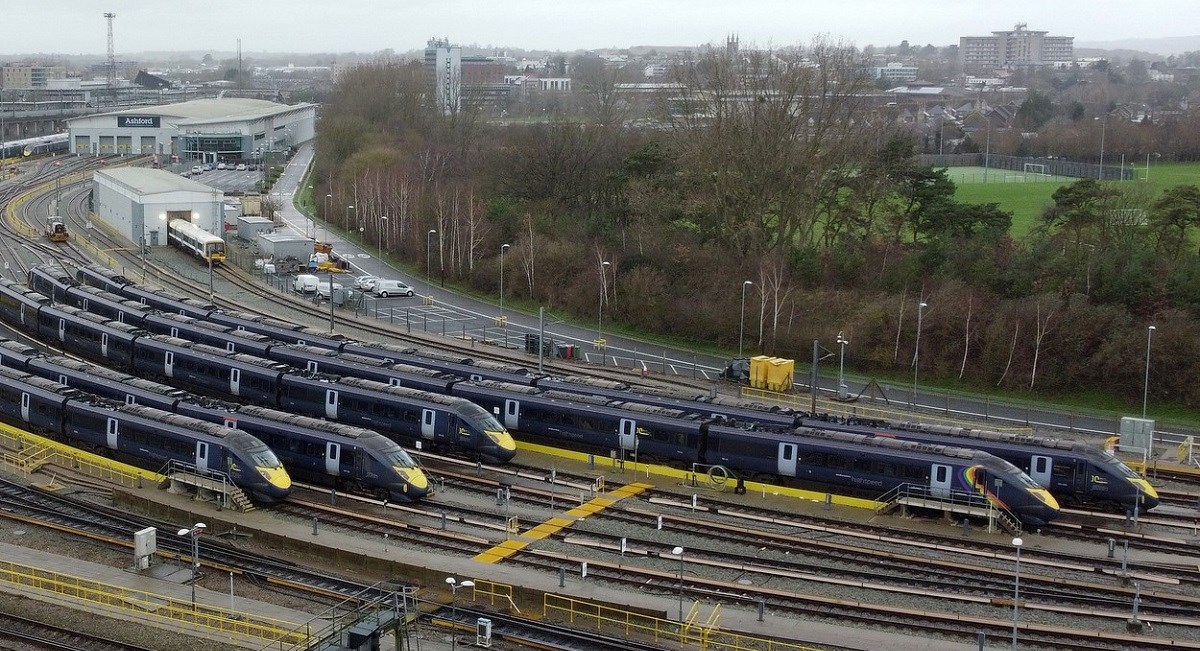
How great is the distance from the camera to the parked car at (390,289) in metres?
64.1

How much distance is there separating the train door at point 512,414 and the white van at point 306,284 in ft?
91.3

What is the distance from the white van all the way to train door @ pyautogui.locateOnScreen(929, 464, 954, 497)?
39.2m

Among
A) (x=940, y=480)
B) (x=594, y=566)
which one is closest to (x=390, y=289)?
(x=594, y=566)

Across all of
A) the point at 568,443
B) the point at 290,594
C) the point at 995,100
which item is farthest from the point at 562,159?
the point at 995,100

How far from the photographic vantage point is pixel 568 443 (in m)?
38.3

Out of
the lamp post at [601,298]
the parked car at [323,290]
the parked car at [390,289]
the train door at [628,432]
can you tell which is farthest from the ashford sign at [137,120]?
the train door at [628,432]

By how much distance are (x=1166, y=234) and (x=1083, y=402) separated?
44.1 ft

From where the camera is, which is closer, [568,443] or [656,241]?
[568,443]

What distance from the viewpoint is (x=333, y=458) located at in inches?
1332

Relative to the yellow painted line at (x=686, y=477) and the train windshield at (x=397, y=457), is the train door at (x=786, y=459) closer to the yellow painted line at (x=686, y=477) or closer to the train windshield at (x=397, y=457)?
the yellow painted line at (x=686, y=477)

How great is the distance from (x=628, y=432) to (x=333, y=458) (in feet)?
28.4

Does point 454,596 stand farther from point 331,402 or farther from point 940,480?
point 331,402

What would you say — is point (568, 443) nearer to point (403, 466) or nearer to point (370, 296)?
point (403, 466)

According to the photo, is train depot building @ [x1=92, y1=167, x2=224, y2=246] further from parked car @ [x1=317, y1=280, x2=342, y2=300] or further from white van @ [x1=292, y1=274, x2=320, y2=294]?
parked car @ [x1=317, y1=280, x2=342, y2=300]
